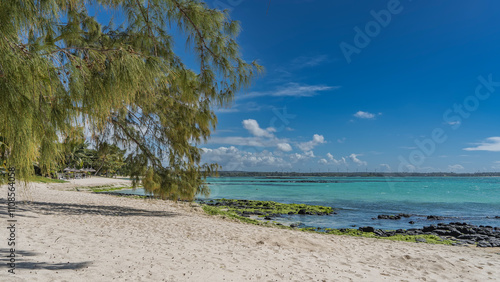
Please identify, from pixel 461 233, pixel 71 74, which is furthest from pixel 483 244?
pixel 71 74

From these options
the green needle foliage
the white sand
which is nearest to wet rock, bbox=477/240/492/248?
the white sand

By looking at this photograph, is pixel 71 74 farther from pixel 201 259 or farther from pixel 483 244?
pixel 483 244

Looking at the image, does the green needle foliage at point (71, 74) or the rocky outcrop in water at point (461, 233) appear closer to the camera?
the green needle foliage at point (71, 74)

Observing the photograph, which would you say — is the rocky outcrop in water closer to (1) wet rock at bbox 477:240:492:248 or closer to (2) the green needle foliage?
(1) wet rock at bbox 477:240:492:248

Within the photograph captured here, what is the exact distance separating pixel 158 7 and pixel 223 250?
4.98 m

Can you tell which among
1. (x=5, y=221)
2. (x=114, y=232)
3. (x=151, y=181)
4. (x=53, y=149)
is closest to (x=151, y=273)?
(x=53, y=149)

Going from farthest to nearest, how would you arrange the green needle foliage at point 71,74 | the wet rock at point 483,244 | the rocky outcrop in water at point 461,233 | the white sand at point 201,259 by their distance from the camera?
the rocky outcrop in water at point 461,233
the wet rock at point 483,244
the white sand at point 201,259
the green needle foliage at point 71,74

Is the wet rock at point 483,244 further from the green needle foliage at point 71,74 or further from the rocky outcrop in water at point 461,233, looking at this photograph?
the green needle foliage at point 71,74

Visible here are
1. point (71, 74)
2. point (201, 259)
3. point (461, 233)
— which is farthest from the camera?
point (461, 233)

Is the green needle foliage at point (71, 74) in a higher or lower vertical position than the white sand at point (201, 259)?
higher

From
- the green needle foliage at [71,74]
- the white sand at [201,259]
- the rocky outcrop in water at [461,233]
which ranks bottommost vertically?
the rocky outcrop in water at [461,233]

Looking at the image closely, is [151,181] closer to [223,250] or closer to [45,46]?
[223,250]

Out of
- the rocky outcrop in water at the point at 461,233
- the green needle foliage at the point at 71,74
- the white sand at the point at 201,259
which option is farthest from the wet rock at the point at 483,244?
the green needle foliage at the point at 71,74

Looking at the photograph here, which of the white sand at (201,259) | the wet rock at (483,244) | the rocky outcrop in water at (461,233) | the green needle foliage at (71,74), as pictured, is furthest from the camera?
the rocky outcrop in water at (461,233)
